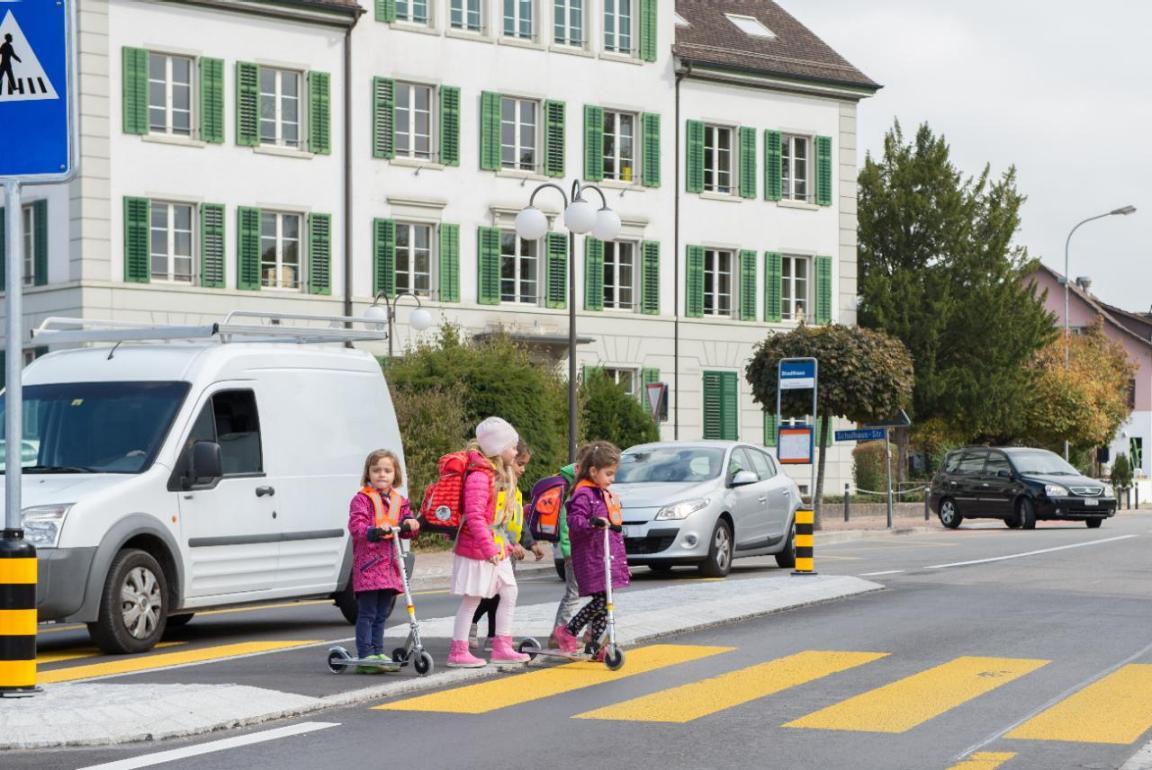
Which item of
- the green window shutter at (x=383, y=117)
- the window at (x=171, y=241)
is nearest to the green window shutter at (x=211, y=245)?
the window at (x=171, y=241)

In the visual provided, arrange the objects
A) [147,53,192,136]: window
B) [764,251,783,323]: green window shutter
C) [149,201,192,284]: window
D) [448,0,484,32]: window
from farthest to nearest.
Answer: [764,251,783,323]: green window shutter < [448,0,484,32]: window < [149,201,192,284]: window < [147,53,192,136]: window

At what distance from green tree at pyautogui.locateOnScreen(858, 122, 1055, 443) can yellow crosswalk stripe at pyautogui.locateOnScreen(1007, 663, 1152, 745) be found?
56.3m

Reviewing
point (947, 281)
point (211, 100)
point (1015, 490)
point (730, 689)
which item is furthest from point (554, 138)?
point (730, 689)

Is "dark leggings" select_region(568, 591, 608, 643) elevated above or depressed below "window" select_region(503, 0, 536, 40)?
below

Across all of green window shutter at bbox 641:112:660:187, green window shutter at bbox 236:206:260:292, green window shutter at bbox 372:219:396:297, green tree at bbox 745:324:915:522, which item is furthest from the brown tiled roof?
green window shutter at bbox 236:206:260:292

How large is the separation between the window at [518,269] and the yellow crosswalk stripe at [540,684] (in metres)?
33.5

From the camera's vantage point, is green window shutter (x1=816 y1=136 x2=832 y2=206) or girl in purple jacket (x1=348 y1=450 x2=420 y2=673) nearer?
girl in purple jacket (x1=348 y1=450 x2=420 y2=673)

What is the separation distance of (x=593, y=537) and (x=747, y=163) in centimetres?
3951

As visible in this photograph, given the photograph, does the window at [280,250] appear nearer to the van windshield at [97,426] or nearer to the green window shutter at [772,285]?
the green window shutter at [772,285]

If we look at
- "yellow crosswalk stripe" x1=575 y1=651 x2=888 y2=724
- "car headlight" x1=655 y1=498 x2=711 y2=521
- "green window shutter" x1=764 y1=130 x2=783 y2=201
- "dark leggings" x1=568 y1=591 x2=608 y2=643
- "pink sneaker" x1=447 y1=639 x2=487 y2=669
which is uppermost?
"green window shutter" x1=764 y1=130 x2=783 y2=201

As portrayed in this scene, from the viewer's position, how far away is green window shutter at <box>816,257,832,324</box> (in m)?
53.6

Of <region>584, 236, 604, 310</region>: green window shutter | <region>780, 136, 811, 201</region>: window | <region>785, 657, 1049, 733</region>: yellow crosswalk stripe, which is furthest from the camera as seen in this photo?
<region>780, 136, 811, 201</region>: window

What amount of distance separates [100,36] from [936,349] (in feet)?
119

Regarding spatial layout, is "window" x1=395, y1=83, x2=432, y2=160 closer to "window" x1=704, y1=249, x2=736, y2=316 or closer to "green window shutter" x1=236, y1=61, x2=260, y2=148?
"green window shutter" x1=236, y1=61, x2=260, y2=148
